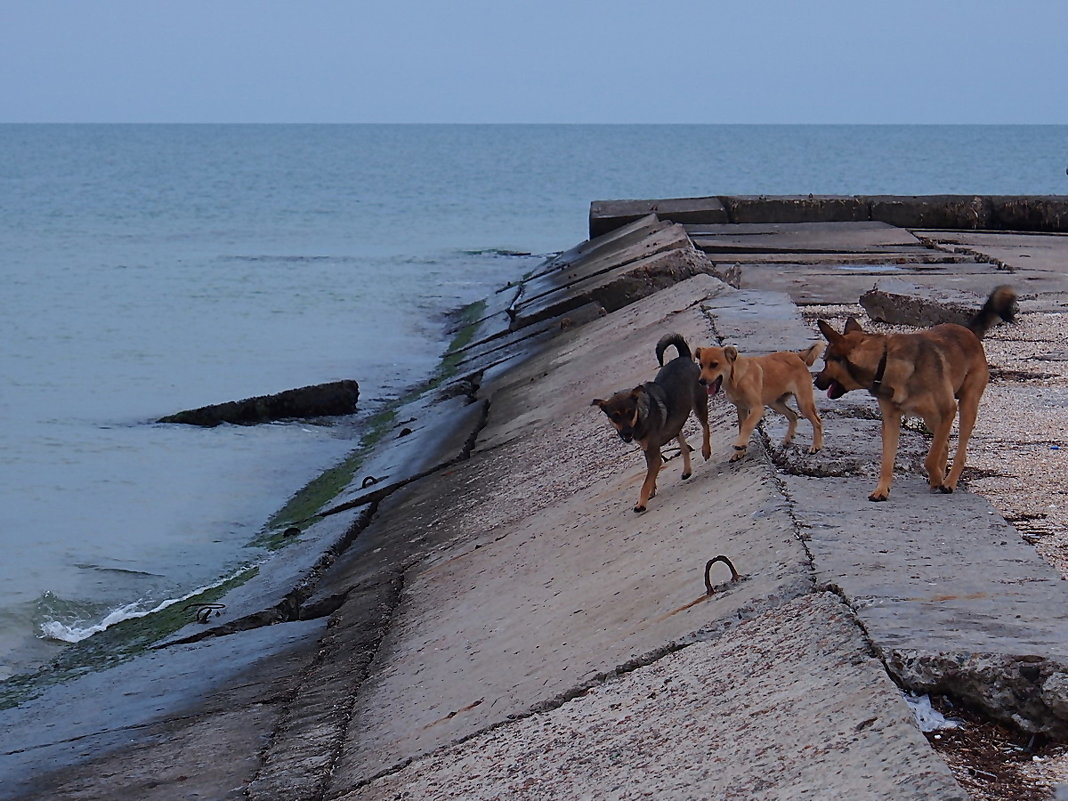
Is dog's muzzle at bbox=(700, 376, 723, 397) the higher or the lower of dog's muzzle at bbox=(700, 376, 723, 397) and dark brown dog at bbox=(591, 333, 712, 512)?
the higher

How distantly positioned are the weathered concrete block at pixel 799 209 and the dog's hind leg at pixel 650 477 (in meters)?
14.2

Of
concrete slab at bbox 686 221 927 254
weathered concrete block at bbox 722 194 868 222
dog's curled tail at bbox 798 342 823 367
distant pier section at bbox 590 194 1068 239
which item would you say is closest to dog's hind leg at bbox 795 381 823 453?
dog's curled tail at bbox 798 342 823 367

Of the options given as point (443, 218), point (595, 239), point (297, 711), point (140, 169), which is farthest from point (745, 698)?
point (140, 169)

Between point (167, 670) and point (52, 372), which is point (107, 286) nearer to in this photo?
point (52, 372)

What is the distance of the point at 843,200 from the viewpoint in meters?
19.3

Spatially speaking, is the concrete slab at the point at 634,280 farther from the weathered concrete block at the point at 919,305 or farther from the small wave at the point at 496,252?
the small wave at the point at 496,252

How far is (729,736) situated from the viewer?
11.0ft

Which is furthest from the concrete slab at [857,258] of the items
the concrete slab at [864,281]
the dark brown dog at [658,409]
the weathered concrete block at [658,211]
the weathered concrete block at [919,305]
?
the dark brown dog at [658,409]

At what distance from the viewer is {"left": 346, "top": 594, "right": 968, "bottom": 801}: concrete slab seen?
300cm

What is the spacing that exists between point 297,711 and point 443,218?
44.0 metres

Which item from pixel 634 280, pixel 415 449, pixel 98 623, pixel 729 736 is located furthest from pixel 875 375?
pixel 634 280

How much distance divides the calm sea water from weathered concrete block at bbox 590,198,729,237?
10.3 feet

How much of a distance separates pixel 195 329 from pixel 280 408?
8768 mm

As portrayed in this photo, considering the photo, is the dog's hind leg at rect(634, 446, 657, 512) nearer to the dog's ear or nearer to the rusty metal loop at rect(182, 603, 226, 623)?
the dog's ear
